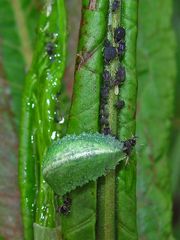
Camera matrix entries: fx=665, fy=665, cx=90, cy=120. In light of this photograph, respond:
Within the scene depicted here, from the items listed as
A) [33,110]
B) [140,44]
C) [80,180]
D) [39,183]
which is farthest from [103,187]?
[140,44]

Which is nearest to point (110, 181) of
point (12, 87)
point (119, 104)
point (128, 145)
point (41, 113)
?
point (128, 145)

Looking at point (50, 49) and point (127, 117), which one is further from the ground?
point (50, 49)

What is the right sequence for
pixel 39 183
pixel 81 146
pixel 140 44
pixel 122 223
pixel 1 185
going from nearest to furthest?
pixel 81 146
pixel 122 223
pixel 39 183
pixel 1 185
pixel 140 44

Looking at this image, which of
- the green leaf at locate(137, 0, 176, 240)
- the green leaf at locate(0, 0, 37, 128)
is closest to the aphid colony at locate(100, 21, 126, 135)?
the green leaf at locate(137, 0, 176, 240)

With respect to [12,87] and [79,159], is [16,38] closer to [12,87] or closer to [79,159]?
[12,87]

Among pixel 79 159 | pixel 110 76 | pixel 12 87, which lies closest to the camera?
pixel 79 159

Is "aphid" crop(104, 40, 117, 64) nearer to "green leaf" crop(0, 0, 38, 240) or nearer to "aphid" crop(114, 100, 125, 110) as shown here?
"aphid" crop(114, 100, 125, 110)

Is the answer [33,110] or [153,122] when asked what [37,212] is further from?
Answer: [153,122]
